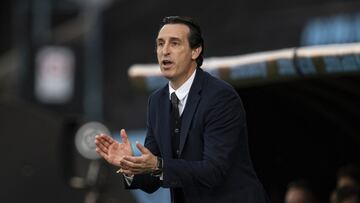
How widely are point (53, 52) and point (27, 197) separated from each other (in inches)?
298

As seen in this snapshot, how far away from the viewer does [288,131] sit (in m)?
10.3

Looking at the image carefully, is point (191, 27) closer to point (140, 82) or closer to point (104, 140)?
point (104, 140)

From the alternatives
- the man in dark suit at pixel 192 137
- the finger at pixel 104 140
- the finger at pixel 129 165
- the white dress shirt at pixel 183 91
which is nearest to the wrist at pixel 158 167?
the man in dark suit at pixel 192 137

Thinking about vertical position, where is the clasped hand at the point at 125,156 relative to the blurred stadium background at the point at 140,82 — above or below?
above

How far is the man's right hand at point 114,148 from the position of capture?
6242 millimetres

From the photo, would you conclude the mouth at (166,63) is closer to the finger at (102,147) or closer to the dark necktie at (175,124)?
the dark necktie at (175,124)

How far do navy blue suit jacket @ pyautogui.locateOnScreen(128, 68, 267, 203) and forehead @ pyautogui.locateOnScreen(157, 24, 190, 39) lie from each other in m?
0.28

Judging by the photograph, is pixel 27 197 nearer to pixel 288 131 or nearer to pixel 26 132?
pixel 26 132

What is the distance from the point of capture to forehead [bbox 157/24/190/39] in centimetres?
647

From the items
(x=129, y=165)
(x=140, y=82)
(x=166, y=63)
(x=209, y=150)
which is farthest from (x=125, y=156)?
(x=140, y=82)

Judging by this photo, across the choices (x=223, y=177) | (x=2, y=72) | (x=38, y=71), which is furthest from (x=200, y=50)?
(x=2, y=72)

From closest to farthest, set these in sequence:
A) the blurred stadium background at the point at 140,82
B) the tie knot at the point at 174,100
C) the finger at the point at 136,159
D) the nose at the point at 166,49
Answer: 1. the finger at the point at 136,159
2. the nose at the point at 166,49
3. the tie knot at the point at 174,100
4. the blurred stadium background at the point at 140,82

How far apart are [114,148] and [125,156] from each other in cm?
13

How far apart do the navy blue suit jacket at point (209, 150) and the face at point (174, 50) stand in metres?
0.16
